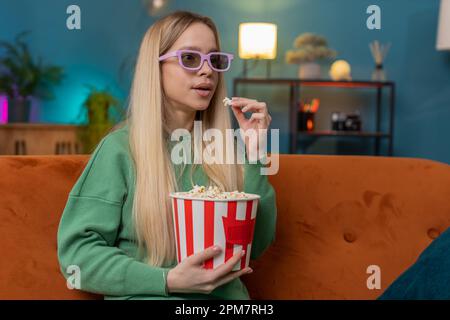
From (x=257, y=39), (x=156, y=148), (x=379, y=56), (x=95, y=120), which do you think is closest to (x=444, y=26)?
(x=379, y=56)

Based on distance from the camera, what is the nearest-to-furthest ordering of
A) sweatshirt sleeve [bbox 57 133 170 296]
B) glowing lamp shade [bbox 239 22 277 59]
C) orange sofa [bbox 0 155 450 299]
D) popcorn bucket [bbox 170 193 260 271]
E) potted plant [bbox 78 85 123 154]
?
popcorn bucket [bbox 170 193 260 271] → sweatshirt sleeve [bbox 57 133 170 296] → orange sofa [bbox 0 155 450 299] → potted plant [bbox 78 85 123 154] → glowing lamp shade [bbox 239 22 277 59]

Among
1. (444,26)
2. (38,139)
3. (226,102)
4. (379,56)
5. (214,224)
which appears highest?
(444,26)

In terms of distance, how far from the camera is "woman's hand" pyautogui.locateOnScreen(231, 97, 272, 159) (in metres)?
1.62

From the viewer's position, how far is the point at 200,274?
144cm

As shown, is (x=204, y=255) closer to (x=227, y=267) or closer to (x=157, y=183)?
(x=227, y=267)

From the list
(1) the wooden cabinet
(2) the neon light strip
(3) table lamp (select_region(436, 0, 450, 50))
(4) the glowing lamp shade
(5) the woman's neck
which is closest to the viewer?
(5) the woman's neck

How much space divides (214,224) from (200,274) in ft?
0.38

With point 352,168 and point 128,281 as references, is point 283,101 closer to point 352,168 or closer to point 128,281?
point 352,168

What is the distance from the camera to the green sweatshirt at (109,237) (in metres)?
1.51

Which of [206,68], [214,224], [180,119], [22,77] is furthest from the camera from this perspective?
[22,77]

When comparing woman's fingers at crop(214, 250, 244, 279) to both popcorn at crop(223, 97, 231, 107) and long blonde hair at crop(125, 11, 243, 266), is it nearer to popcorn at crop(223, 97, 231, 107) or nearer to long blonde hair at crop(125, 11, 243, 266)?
long blonde hair at crop(125, 11, 243, 266)

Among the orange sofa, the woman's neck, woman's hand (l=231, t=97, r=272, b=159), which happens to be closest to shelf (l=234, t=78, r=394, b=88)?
the orange sofa

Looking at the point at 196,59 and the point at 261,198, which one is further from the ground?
the point at 196,59
